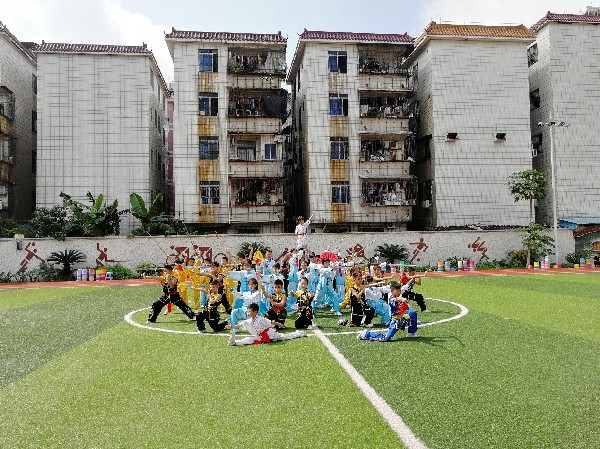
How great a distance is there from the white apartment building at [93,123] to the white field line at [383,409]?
93.8 ft

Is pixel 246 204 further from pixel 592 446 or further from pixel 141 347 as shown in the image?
pixel 592 446

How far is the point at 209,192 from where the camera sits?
3450 centimetres

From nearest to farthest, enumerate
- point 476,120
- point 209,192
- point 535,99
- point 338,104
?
1. point 209,192
2. point 476,120
3. point 338,104
4. point 535,99

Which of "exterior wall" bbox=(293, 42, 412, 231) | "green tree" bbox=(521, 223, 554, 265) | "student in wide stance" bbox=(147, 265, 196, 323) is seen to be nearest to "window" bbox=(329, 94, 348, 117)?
"exterior wall" bbox=(293, 42, 412, 231)

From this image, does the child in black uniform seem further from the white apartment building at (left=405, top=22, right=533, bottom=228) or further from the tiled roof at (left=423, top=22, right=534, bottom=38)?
the tiled roof at (left=423, top=22, right=534, bottom=38)

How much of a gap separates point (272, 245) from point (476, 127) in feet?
54.0

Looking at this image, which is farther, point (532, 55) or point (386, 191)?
point (532, 55)

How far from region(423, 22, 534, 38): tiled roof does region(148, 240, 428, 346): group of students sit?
2510 cm

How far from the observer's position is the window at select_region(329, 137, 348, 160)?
115ft

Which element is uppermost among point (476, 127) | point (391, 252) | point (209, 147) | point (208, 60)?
point (208, 60)

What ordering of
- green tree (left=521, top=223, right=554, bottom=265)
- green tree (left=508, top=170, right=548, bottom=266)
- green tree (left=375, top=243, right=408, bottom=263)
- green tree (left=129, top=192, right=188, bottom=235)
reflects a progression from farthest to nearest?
1. green tree (left=508, top=170, right=548, bottom=266)
2. green tree (left=375, top=243, right=408, bottom=263)
3. green tree (left=521, top=223, right=554, bottom=265)
4. green tree (left=129, top=192, right=188, bottom=235)

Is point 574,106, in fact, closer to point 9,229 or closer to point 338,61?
point 338,61

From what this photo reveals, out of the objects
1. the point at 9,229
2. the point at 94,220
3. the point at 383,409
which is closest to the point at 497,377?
the point at 383,409

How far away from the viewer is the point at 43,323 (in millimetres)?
13266
